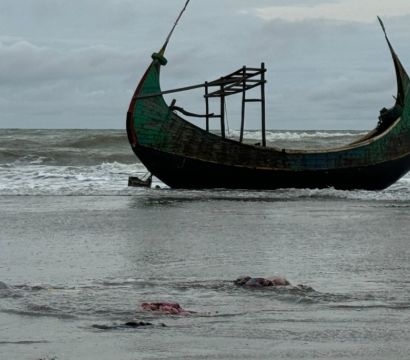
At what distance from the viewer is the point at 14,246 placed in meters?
9.41

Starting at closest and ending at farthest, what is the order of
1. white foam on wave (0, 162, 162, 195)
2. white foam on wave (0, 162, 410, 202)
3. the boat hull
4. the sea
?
the sea
white foam on wave (0, 162, 410, 202)
the boat hull
white foam on wave (0, 162, 162, 195)

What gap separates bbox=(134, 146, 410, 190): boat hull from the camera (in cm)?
1923

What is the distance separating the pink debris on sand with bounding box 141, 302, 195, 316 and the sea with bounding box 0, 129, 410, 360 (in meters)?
0.07

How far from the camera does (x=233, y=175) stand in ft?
63.4

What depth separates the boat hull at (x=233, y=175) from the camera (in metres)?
19.2

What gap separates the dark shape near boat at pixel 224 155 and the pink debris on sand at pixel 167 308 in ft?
43.2

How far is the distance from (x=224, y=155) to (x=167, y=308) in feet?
44.4

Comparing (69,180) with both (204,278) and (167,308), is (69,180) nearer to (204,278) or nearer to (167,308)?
(204,278)

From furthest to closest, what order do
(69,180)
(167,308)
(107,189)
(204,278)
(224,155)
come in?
1. (69,180)
2. (107,189)
3. (224,155)
4. (204,278)
5. (167,308)

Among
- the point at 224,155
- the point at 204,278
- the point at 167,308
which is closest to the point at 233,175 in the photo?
the point at 224,155

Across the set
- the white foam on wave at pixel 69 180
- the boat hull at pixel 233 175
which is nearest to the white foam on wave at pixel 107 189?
the white foam on wave at pixel 69 180

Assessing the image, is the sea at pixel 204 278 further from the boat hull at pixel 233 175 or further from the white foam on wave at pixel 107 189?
the boat hull at pixel 233 175

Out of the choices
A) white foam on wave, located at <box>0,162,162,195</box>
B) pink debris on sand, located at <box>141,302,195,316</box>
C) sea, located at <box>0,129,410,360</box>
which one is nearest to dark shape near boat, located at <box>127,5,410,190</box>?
white foam on wave, located at <box>0,162,162,195</box>

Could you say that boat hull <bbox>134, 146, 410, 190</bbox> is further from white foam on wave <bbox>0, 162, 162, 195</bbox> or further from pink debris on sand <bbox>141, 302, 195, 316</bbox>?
pink debris on sand <bbox>141, 302, 195, 316</bbox>
